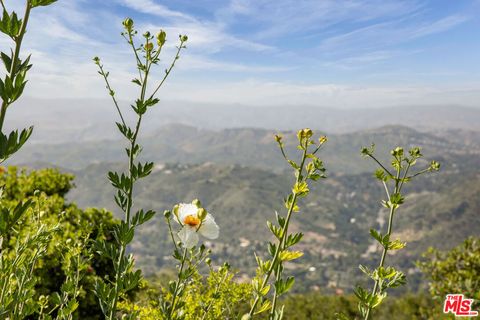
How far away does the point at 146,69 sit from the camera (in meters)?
2.51

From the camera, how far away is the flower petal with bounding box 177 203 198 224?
7.29 ft

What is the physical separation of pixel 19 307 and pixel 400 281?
2.87 m

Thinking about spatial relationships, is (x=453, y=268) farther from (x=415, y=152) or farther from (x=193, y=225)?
(x=193, y=225)

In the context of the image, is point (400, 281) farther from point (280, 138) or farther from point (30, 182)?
point (30, 182)

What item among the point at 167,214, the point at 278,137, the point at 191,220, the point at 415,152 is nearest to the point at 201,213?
the point at 191,220

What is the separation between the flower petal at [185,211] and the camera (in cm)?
222

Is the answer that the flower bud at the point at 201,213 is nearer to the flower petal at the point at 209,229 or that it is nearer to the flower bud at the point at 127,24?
the flower petal at the point at 209,229

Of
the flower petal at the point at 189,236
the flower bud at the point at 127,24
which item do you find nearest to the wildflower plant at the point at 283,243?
the flower petal at the point at 189,236

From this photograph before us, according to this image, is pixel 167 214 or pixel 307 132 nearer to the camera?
pixel 307 132

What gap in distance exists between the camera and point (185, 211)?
2256 mm

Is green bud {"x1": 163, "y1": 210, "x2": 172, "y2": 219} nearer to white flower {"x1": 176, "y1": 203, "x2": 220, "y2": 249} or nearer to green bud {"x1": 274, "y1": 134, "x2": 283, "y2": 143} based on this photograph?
white flower {"x1": 176, "y1": 203, "x2": 220, "y2": 249}

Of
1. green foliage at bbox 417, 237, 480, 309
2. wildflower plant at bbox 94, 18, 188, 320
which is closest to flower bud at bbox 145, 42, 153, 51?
wildflower plant at bbox 94, 18, 188, 320

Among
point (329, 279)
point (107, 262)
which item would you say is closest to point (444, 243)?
point (329, 279)

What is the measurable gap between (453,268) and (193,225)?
15.7 m
